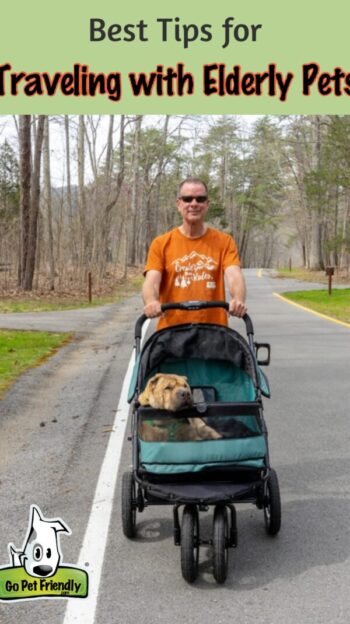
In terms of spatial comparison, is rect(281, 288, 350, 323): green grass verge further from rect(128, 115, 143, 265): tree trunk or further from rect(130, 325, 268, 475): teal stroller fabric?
rect(128, 115, 143, 265): tree trunk

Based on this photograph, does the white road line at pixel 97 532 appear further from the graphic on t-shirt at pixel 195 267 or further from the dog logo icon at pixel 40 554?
the graphic on t-shirt at pixel 195 267

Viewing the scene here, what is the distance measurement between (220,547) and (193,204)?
202cm

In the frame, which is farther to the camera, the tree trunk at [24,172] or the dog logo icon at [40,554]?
the tree trunk at [24,172]

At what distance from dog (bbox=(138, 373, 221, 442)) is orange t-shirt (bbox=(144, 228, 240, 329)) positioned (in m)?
0.80

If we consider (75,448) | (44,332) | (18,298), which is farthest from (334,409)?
(18,298)

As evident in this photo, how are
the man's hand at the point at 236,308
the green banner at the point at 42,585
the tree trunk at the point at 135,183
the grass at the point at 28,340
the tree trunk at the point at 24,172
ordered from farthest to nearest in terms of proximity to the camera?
the tree trunk at the point at 135,183 < the tree trunk at the point at 24,172 < the grass at the point at 28,340 < the man's hand at the point at 236,308 < the green banner at the point at 42,585

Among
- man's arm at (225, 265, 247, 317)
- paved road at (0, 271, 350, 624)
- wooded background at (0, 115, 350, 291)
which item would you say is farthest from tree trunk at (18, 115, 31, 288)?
man's arm at (225, 265, 247, 317)

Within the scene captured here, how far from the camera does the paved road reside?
337 centimetres

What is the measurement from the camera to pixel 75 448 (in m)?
6.03

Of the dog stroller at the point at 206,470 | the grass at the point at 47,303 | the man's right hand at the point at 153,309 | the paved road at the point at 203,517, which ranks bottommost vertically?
the paved road at the point at 203,517

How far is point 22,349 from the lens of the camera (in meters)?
12.0

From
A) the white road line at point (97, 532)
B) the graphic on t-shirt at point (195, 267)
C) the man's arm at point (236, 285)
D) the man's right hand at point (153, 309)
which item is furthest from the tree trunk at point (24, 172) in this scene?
the man's right hand at point (153, 309)

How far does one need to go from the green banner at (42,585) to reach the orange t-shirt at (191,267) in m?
1.62

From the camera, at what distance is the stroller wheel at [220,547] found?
3.52 m
